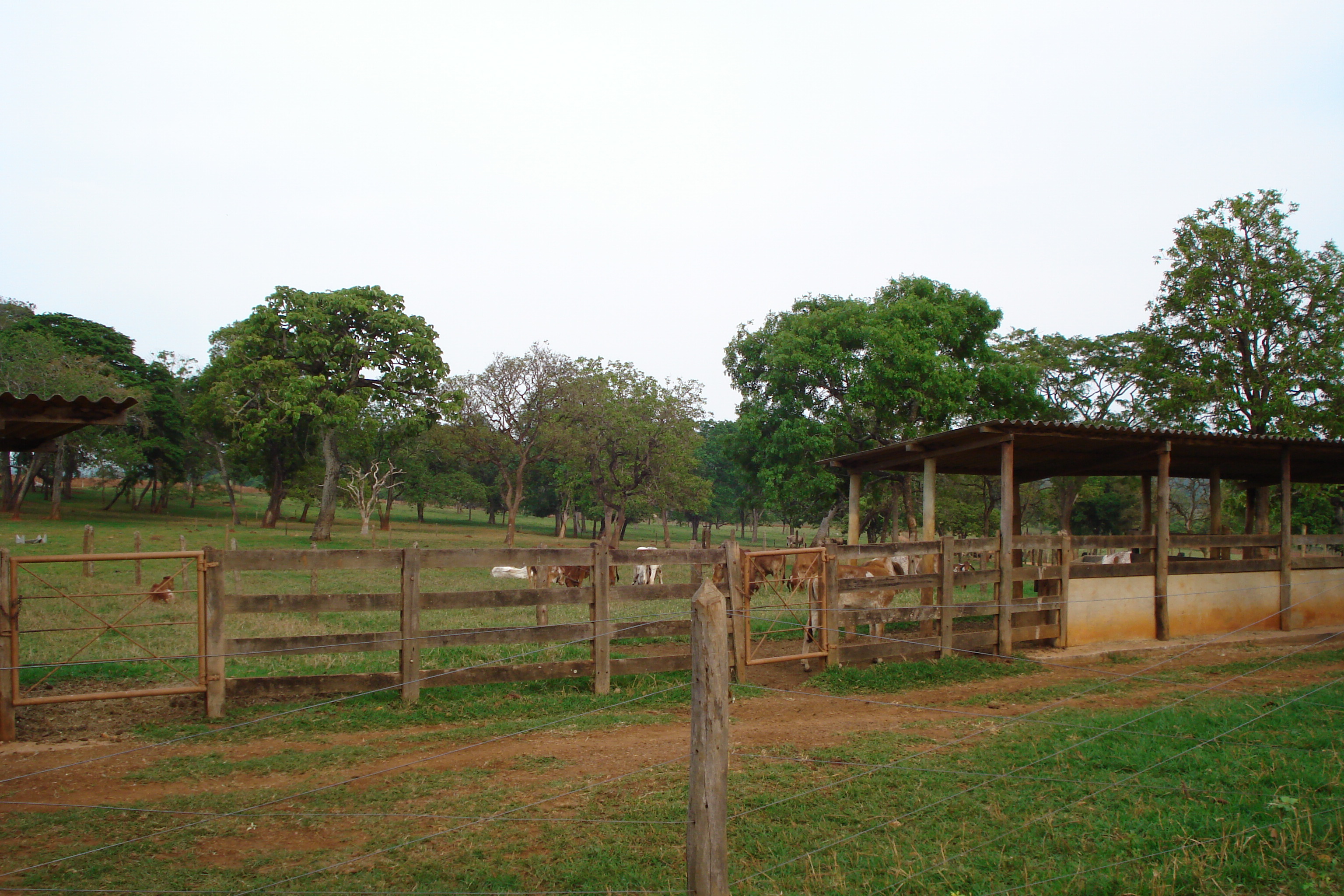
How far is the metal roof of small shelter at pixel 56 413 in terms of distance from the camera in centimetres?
632

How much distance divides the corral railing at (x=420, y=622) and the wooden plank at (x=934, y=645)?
84.8 inches

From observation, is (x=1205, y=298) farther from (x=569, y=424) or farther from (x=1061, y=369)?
(x=569, y=424)

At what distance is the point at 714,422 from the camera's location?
86812 mm

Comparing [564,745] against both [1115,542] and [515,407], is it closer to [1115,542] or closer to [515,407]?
[1115,542]

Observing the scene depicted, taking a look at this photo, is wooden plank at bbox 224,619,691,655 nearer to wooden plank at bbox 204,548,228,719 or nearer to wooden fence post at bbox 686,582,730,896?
wooden plank at bbox 204,548,228,719

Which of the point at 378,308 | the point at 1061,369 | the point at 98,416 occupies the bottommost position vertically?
the point at 98,416

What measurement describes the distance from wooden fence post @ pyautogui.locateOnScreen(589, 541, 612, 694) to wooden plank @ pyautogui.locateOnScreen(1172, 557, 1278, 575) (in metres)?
9.58

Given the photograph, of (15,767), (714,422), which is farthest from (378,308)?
(714,422)

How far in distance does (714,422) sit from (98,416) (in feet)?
265

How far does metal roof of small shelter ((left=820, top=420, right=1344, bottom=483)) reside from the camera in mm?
11508

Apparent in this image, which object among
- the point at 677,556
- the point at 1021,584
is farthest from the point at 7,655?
the point at 1021,584

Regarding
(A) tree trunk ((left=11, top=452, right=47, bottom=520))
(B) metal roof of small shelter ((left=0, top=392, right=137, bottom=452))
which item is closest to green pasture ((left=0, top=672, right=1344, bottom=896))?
(B) metal roof of small shelter ((left=0, top=392, right=137, bottom=452))

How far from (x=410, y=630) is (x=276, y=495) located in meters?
36.9

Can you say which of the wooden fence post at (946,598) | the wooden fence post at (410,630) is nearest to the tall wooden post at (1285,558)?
the wooden fence post at (946,598)
